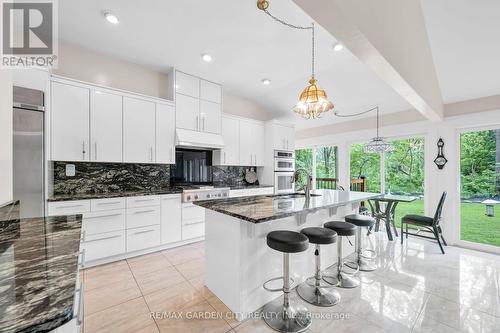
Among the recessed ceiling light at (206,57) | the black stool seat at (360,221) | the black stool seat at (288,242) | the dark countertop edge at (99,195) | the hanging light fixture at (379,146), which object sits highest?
the recessed ceiling light at (206,57)

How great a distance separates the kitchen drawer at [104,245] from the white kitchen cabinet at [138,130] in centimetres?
110

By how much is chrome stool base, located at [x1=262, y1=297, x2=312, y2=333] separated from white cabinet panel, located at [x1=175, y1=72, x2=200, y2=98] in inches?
137

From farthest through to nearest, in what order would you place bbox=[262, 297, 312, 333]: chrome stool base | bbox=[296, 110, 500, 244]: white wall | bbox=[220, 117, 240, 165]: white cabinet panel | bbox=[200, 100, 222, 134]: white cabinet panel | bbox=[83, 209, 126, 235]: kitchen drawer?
bbox=[220, 117, 240, 165]: white cabinet panel
bbox=[200, 100, 222, 134]: white cabinet panel
bbox=[296, 110, 500, 244]: white wall
bbox=[83, 209, 126, 235]: kitchen drawer
bbox=[262, 297, 312, 333]: chrome stool base

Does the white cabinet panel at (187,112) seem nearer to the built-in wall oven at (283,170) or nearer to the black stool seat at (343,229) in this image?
the built-in wall oven at (283,170)

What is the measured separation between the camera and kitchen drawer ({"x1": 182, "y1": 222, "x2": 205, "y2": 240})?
11.5 feet

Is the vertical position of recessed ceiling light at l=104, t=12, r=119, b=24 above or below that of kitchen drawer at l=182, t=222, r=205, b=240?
above

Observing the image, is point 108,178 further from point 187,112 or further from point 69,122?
point 187,112

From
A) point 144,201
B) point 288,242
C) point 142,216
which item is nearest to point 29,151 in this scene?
point 144,201

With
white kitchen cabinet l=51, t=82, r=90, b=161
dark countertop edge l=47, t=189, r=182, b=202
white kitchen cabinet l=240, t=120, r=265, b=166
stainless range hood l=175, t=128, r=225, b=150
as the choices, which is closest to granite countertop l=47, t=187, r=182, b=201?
dark countertop edge l=47, t=189, r=182, b=202

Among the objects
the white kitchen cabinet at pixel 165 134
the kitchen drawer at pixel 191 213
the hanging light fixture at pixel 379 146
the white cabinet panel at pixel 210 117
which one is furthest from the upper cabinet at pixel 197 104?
the hanging light fixture at pixel 379 146

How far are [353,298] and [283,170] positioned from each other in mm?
3165

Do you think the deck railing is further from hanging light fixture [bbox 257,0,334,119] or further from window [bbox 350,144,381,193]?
hanging light fixture [bbox 257,0,334,119]

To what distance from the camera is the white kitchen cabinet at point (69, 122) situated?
2.69 meters

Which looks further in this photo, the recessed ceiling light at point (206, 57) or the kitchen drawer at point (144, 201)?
the recessed ceiling light at point (206, 57)
